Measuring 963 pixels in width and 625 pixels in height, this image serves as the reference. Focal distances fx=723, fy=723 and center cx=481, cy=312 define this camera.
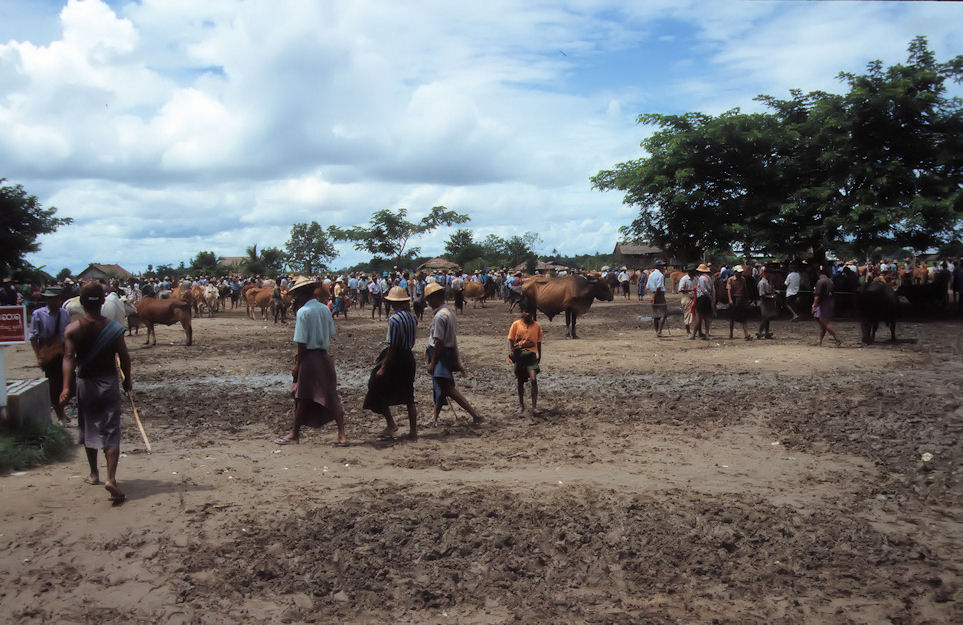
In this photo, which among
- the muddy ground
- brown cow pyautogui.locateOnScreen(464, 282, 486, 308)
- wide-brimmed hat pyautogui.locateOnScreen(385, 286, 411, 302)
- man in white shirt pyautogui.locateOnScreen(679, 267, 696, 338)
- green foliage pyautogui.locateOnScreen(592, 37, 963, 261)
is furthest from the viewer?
brown cow pyautogui.locateOnScreen(464, 282, 486, 308)

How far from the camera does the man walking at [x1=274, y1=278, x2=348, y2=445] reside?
7309 mm

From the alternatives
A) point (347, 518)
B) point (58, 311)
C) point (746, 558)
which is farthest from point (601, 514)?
point (58, 311)

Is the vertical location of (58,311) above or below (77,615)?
above

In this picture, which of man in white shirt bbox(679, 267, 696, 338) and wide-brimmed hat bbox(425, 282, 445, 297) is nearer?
wide-brimmed hat bbox(425, 282, 445, 297)

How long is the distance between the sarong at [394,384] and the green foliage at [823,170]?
17.6 meters

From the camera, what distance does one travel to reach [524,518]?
17.6 feet

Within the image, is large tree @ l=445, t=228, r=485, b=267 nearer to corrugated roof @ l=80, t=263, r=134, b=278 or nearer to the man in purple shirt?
corrugated roof @ l=80, t=263, r=134, b=278

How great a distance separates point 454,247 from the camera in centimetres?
7106

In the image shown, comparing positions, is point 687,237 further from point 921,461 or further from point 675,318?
point 921,461

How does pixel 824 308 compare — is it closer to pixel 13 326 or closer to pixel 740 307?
pixel 740 307

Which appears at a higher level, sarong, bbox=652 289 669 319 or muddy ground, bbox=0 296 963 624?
sarong, bbox=652 289 669 319

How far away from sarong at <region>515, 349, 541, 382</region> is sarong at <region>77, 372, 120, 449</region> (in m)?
4.57

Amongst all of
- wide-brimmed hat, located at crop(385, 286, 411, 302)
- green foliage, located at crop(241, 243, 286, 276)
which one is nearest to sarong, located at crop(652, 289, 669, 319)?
wide-brimmed hat, located at crop(385, 286, 411, 302)

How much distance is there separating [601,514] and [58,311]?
22.3 feet
